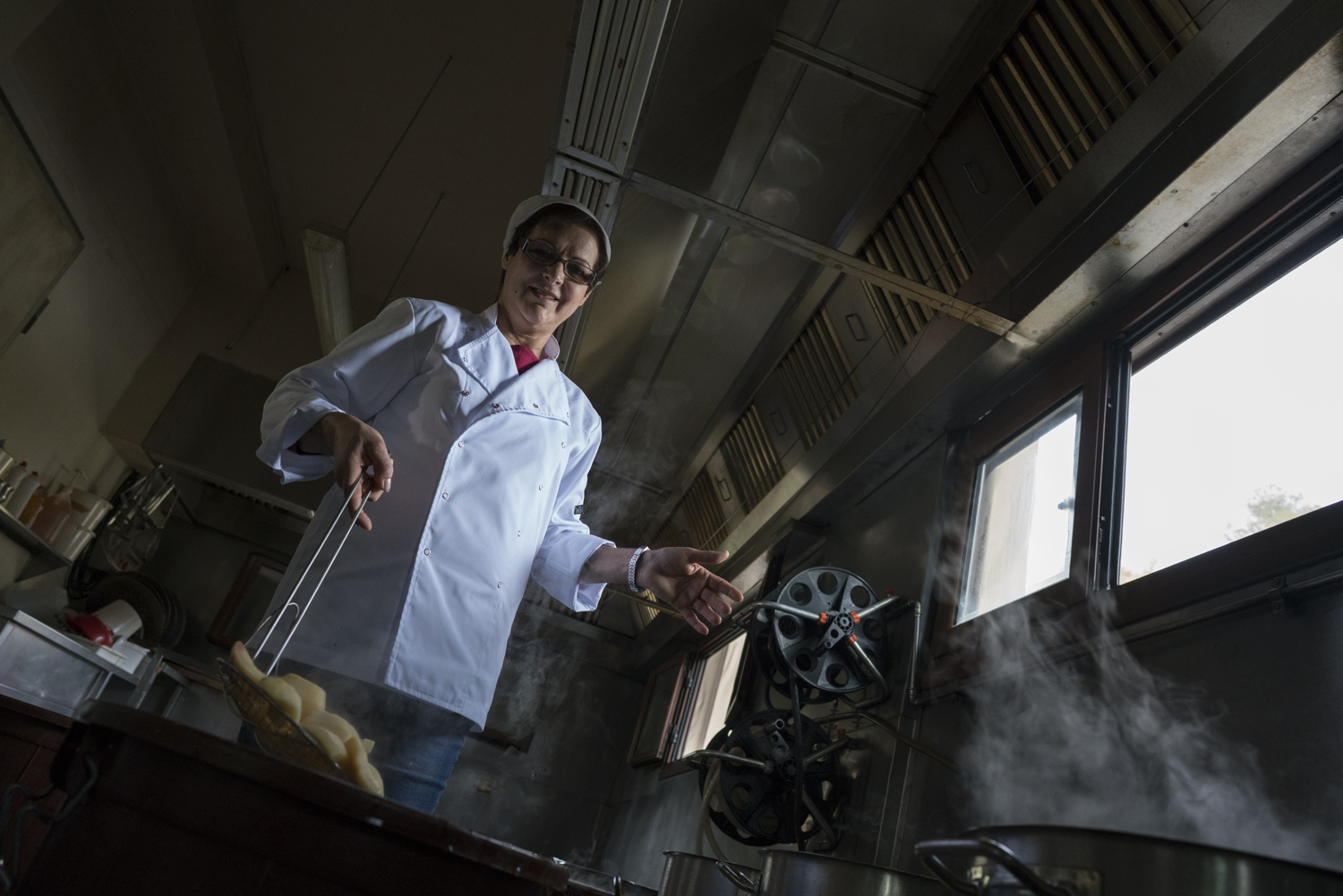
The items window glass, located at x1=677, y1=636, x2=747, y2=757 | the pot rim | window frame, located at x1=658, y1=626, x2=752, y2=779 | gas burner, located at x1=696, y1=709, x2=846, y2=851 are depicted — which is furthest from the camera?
window frame, located at x1=658, y1=626, x2=752, y2=779

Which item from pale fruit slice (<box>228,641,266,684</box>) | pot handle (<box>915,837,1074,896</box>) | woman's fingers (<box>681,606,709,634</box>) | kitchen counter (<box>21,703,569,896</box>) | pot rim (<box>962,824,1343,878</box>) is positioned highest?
woman's fingers (<box>681,606,709,634</box>)

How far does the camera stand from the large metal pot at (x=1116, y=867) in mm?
715

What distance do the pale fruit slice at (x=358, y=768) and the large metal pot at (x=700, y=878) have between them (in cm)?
122

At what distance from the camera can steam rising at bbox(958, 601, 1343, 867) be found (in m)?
1.25

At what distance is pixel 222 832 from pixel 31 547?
528 centimetres

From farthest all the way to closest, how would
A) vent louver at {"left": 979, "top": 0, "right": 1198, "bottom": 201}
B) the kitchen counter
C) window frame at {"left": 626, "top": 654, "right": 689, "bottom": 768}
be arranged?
window frame at {"left": 626, "top": 654, "right": 689, "bottom": 768}
vent louver at {"left": 979, "top": 0, "right": 1198, "bottom": 201}
the kitchen counter

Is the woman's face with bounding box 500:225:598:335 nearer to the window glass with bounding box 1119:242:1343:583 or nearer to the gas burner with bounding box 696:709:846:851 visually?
the window glass with bounding box 1119:242:1343:583

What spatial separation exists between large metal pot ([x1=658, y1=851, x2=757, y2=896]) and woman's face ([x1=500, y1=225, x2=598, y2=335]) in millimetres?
1244

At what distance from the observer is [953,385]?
2447mm

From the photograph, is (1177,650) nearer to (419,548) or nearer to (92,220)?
(419,548)

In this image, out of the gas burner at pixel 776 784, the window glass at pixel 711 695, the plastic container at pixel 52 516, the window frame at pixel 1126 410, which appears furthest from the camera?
the plastic container at pixel 52 516

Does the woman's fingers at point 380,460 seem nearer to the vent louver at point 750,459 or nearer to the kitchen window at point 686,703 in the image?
the kitchen window at point 686,703

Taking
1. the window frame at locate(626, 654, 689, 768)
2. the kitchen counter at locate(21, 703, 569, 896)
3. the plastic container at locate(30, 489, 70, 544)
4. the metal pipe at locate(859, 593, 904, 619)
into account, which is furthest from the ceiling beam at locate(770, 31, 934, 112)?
the plastic container at locate(30, 489, 70, 544)

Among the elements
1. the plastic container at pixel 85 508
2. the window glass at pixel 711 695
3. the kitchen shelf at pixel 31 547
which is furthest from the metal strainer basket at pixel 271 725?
the plastic container at pixel 85 508
